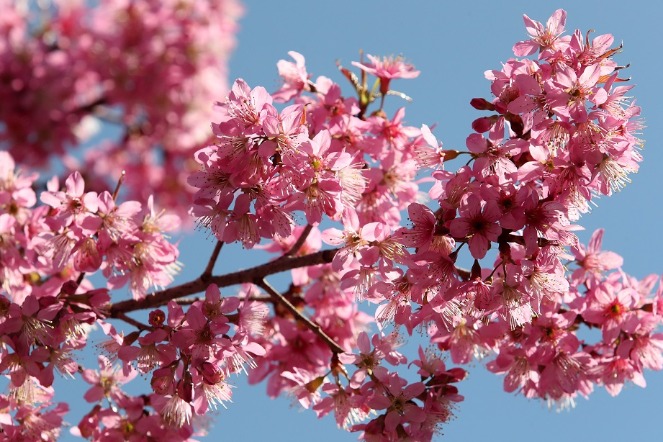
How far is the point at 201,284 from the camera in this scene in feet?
9.98

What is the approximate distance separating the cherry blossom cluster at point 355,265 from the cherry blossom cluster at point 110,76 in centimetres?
449

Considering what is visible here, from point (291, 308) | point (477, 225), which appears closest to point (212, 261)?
point (291, 308)

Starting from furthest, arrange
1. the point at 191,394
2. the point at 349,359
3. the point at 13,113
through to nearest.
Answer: the point at 13,113
the point at 349,359
the point at 191,394

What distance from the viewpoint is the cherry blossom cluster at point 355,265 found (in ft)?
8.41

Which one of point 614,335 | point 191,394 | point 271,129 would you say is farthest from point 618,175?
point 191,394

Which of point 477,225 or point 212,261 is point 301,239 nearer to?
point 212,261

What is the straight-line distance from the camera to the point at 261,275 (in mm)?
3082

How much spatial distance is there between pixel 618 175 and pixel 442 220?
0.59 meters

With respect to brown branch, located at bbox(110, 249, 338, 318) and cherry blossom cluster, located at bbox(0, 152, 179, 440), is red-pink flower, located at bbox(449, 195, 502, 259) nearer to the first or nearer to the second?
brown branch, located at bbox(110, 249, 338, 318)

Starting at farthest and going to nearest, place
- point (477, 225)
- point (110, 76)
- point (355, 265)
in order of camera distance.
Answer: point (110, 76) → point (355, 265) → point (477, 225)

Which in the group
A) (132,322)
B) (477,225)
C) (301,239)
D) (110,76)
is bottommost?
(477,225)

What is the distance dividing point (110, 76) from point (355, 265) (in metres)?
5.88

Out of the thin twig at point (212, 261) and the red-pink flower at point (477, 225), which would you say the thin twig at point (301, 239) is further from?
the red-pink flower at point (477, 225)

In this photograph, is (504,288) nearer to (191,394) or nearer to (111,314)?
(191,394)
